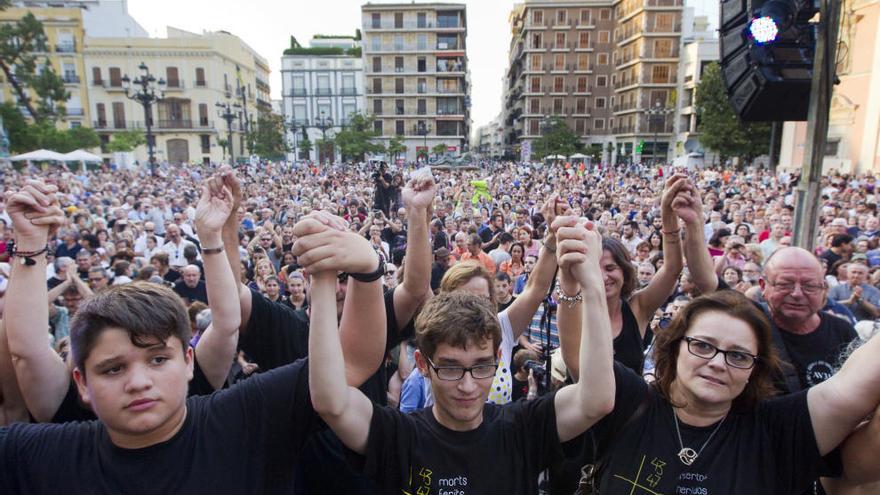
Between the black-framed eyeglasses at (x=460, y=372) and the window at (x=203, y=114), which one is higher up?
the window at (x=203, y=114)

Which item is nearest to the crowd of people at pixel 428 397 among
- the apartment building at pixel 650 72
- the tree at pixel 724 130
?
the tree at pixel 724 130

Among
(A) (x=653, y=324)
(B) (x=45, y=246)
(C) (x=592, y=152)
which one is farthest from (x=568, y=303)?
(C) (x=592, y=152)

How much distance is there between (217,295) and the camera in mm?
1935

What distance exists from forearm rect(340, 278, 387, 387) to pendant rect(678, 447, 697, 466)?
1067 millimetres

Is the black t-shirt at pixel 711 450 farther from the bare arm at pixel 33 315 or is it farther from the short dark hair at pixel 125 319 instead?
the bare arm at pixel 33 315

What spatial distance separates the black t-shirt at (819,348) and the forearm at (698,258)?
45 centimetres

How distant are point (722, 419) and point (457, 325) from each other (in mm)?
979

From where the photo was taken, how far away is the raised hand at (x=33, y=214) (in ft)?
5.48

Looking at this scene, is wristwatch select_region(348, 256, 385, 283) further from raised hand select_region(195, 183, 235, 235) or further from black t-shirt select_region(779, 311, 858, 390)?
black t-shirt select_region(779, 311, 858, 390)

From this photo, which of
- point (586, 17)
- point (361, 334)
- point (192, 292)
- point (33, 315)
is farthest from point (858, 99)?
point (586, 17)

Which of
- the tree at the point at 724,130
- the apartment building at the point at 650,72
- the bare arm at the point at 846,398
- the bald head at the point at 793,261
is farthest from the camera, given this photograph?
the apartment building at the point at 650,72

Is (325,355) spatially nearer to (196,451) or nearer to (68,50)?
(196,451)

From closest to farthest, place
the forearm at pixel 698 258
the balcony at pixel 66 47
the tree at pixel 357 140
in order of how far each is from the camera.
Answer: the forearm at pixel 698 258, the balcony at pixel 66 47, the tree at pixel 357 140

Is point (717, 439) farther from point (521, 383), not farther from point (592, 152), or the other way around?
point (592, 152)
